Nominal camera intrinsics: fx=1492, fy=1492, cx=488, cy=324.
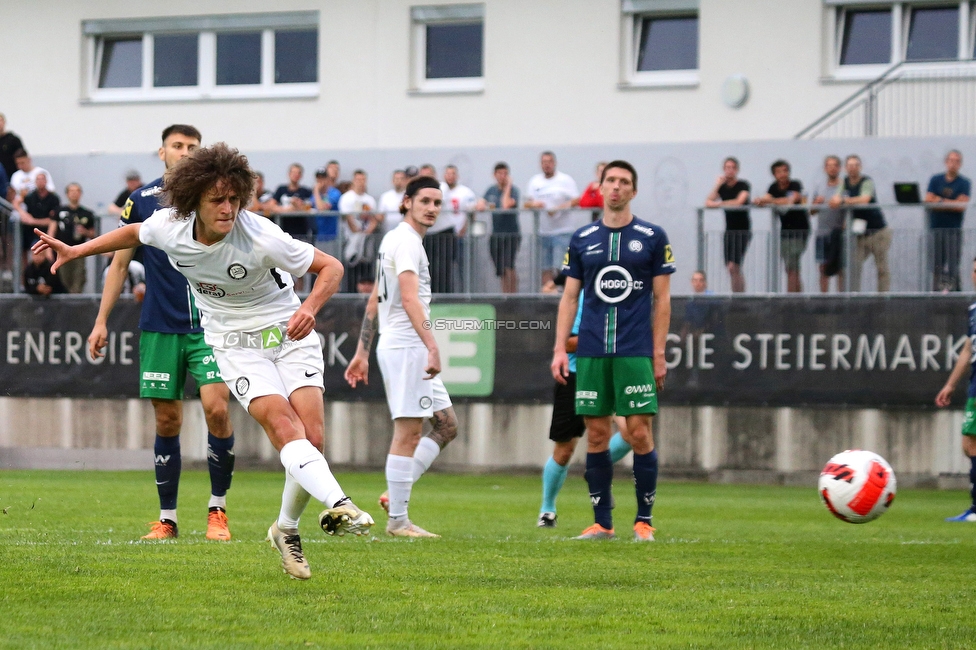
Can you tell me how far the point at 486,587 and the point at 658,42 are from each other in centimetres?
1966

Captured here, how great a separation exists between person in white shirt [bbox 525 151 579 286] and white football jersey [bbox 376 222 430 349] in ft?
27.0

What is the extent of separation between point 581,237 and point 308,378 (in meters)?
3.39

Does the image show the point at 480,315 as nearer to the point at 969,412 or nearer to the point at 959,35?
the point at 969,412

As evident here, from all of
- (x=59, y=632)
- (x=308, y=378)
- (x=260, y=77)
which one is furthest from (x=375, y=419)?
(x=59, y=632)

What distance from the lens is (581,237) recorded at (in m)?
10.3

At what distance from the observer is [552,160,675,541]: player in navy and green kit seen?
998 cm

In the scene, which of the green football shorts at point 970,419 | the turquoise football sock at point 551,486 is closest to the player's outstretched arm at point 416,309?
the turquoise football sock at point 551,486

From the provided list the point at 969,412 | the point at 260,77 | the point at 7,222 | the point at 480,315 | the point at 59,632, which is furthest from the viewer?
the point at 260,77

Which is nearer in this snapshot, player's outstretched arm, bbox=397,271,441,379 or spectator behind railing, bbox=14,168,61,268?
player's outstretched arm, bbox=397,271,441,379

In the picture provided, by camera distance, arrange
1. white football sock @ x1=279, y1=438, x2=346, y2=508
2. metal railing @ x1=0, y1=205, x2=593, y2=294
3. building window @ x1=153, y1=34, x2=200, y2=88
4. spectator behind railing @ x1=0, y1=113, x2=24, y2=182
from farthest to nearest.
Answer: building window @ x1=153, y1=34, x2=200, y2=88 → spectator behind railing @ x1=0, y1=113, x2=24, y2=182 → metal railing @ x1=0, y1=205, x2=593, y2=294 → white football sock @ x1=279, y1=438, x2=346, y2=508

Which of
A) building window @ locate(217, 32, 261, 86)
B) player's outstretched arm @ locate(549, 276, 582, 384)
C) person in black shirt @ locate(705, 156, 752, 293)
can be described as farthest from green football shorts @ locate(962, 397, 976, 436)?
building window @ locate(217, 32, 261, 86)

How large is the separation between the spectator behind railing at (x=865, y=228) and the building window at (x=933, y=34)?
599 cm

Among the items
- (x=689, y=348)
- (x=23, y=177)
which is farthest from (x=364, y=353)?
(x=23, y=177)

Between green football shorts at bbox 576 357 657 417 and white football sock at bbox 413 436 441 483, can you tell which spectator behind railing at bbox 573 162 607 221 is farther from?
green football shorts at bbox 576 357 657 417
